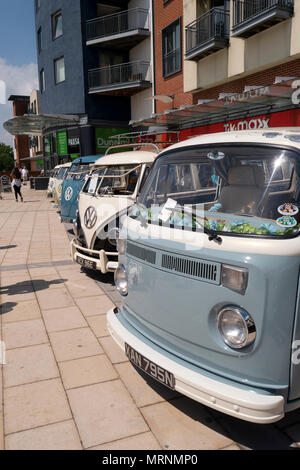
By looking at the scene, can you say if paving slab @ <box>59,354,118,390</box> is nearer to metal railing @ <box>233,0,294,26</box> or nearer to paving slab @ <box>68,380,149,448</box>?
paving slab @ <box>68,380,149,448</box>

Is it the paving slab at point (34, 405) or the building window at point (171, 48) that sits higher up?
the building window at point (171, 48)

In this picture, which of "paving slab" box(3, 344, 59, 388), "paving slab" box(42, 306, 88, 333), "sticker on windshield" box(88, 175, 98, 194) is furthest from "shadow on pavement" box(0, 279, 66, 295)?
"paving slab" box(3, 344, 59, 388)

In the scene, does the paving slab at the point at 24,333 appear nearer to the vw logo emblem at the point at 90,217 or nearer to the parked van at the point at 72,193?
the vw logo emblem at the point at 90,217

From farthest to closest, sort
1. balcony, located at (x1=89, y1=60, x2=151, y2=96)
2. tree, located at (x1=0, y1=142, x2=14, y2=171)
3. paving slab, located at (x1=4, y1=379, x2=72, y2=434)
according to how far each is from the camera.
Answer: tree, located at (x1=0, y1=142, x2=14, y2=171), balcony, located at (x1=89, y1=60, x2=151, y2=96), paving slab, located at (x1=4, y1=379, x2=72, y2=434)

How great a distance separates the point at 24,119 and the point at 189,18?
13.6 m

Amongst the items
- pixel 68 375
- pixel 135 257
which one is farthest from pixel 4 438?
pixel 135 257

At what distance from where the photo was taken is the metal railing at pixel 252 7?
10461 mm

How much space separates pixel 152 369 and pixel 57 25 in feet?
90.1

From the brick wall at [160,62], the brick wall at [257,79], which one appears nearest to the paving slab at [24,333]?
the brick wall at [257,79]

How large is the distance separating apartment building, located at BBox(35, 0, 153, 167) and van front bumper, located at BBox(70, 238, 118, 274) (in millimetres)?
16717

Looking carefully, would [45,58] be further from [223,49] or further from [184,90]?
[223,49]

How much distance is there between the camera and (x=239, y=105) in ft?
41.8

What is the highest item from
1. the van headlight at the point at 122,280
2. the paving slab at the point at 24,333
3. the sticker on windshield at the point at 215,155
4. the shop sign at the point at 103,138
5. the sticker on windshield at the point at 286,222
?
the shop sign at the point at 103,138

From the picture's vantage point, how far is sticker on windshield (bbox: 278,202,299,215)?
8.61 feet
